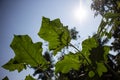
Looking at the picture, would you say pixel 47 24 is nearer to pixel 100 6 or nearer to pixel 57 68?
pixel 57 68

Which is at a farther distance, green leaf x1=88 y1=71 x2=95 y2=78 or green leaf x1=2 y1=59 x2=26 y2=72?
green leaf x1=2 y1=59 x2=26 y2=72

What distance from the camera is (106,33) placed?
2.78 feet

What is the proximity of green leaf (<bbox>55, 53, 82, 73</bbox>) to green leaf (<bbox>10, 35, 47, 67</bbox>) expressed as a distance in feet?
0.28

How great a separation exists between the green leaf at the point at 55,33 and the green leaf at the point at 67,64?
0.25ft

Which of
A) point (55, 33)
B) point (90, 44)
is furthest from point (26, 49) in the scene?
point (90, 44)

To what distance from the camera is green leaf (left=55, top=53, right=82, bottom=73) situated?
2.31 feet

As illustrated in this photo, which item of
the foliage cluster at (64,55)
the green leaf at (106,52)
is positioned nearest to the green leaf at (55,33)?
the foliage cluster at (64,55)

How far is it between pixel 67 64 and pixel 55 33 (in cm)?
12

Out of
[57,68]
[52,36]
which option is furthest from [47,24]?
[57,68]

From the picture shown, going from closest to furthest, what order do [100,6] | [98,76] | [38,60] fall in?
[98,76] < [38,60] < [100,6]

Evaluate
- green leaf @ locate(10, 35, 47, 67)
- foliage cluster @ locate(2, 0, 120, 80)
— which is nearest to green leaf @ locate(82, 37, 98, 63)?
foliage cluster @ locate(2, 0, 120, 80)

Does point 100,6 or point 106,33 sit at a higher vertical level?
point 100,6

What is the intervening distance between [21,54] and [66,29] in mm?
178

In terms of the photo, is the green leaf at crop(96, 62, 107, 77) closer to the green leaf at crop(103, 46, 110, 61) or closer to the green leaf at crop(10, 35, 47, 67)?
the green leaf at crop(103, 46, 110, 61)
